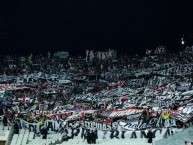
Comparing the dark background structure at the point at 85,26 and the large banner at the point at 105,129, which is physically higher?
the dark background structure at the point at 85,26

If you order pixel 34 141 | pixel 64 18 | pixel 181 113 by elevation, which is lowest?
pixel 34 141

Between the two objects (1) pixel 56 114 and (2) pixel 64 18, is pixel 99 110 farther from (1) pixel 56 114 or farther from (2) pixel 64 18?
(2) pixel 64 18

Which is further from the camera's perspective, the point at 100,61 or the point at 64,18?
the point at 64,18

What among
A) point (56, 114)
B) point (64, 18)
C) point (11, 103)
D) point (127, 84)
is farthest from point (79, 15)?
point (56, 114)

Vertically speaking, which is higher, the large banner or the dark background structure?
the dark background structure

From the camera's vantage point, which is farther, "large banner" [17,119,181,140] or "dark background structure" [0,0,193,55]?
"dark background structure" [0,0,193,55]

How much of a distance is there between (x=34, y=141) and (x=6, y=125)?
2.81 meters

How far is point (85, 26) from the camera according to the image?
62.2 meters

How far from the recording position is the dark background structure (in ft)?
197

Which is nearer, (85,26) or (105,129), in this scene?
(105,129)

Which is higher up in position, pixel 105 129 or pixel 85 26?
pixel 85 26

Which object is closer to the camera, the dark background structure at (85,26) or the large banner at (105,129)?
the large banner at (105,129)

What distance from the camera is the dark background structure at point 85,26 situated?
6000 cm

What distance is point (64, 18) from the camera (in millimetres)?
62000
